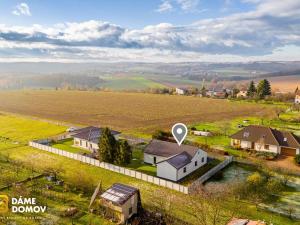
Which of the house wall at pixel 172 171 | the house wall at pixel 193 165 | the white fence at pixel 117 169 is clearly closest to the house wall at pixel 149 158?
the house wall at pixel 172 171

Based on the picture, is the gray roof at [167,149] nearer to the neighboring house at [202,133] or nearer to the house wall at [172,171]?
the house wall at [172,171]

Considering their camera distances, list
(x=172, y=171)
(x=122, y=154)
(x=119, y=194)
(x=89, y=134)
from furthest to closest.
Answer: (x=89, y=134)
(x=122, y=154)
(x=172, y=171)
(x=119, y=194)

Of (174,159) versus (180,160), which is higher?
(174,159)

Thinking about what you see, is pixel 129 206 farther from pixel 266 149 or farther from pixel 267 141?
pixel 266 149

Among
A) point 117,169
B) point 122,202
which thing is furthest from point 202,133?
point 122,202

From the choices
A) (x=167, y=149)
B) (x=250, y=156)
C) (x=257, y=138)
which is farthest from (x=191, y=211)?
(x=257, y=138)

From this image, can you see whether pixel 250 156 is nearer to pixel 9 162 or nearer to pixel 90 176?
pixel 90 176

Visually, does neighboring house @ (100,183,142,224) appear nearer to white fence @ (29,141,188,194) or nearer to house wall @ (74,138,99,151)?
white fence @ (29,141,188,194)
